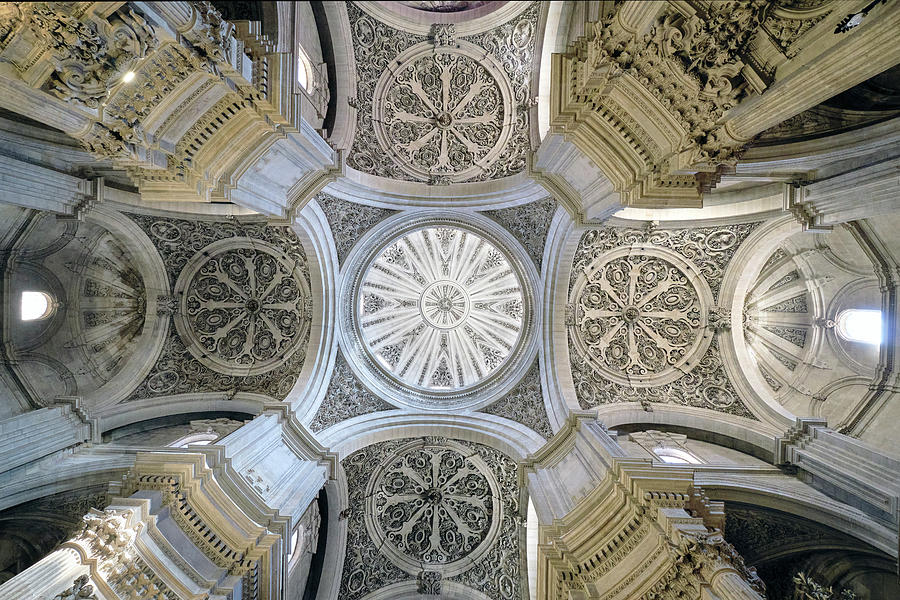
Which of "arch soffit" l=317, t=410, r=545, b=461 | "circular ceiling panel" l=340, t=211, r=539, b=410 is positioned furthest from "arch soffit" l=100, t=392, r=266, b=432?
"circular ceiling panel" l=340, t=211, r=539, b=410

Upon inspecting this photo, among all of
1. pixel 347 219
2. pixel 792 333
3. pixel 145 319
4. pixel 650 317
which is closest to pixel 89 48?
pixel 347 219

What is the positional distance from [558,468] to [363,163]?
9757 millimetres

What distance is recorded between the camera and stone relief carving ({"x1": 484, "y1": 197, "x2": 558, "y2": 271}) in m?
11.7

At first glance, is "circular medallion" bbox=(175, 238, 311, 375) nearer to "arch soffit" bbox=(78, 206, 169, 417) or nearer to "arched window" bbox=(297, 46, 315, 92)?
"arch soffit" bbox=(78, 206, 169, 417)

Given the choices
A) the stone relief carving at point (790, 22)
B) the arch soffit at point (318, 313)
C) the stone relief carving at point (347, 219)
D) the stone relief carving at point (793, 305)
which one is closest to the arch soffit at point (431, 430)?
the arch soffit at point (318, 313)

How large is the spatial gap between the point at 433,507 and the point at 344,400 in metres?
4.69

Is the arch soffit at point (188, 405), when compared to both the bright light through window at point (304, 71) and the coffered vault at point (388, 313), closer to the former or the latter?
the coffered vault at point (388, 313)

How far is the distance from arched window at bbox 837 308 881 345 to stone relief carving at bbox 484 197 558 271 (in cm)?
760

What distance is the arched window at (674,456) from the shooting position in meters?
9.52

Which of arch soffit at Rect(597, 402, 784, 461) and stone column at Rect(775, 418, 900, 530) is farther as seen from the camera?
arch soffit at Rect(597, 402, 784, 461)

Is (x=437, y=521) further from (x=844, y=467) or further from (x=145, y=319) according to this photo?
(x=145, y=319)

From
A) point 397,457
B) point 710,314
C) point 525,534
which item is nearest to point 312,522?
point 397,457

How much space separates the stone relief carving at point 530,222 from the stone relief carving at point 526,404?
138 inches

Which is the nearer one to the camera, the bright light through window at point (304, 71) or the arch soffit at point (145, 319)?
the bright light through window at point (304, 71)
